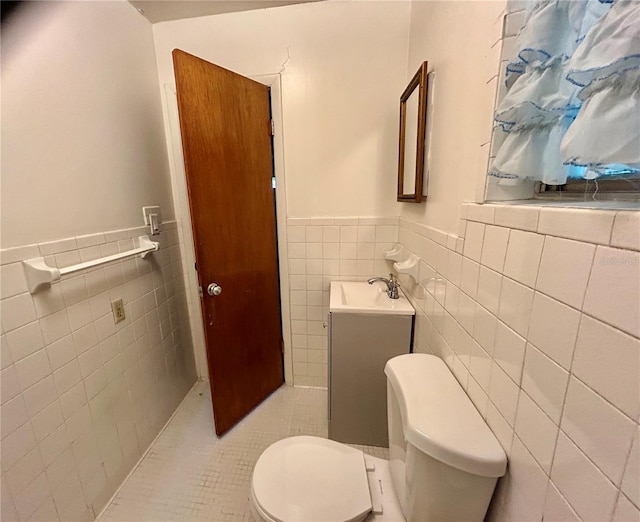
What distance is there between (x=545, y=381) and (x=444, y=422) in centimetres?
27

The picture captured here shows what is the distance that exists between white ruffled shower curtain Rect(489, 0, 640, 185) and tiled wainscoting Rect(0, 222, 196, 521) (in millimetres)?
1455

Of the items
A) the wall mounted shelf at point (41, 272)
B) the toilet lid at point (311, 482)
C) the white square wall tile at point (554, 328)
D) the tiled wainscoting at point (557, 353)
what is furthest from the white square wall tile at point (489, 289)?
the wall mounted shelf at point (41, 272)

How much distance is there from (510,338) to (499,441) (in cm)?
24

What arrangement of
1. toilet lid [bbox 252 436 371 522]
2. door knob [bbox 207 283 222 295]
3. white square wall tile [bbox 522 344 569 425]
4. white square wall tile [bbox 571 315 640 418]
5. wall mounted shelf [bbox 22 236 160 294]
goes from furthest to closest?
door knob [bbox 207 283 222 295], wall mounted shelf [bbox 22 236 160 294], toilet lid [bbox 252 436 371 522], white square wall tile [bbox 522 344 569 425], white square wall tile [bbox 571 315 640 418]

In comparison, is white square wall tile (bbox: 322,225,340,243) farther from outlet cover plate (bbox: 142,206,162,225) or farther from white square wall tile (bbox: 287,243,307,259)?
outlet cover plate (bbox: 142,206,162,225)

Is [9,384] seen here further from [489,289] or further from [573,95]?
[573,95]

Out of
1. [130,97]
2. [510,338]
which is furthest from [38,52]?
[510,338]

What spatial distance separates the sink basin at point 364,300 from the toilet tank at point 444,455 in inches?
20.3

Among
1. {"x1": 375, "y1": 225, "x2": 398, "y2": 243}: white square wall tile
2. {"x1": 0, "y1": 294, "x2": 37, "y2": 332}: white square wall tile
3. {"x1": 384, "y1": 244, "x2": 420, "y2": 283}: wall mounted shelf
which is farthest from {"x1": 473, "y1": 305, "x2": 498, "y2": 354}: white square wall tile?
{"x1": 0, "y1": 294, "x2": 37, "y2": 332}: white square wall tile

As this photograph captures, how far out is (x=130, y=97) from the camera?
1.40m

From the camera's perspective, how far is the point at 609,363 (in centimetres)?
37

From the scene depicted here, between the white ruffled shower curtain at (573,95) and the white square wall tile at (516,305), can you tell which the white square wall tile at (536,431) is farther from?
the white ruffled shower curtain at (573,95)

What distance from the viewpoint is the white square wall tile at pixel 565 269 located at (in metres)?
0.42

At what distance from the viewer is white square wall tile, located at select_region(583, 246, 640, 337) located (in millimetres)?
345
